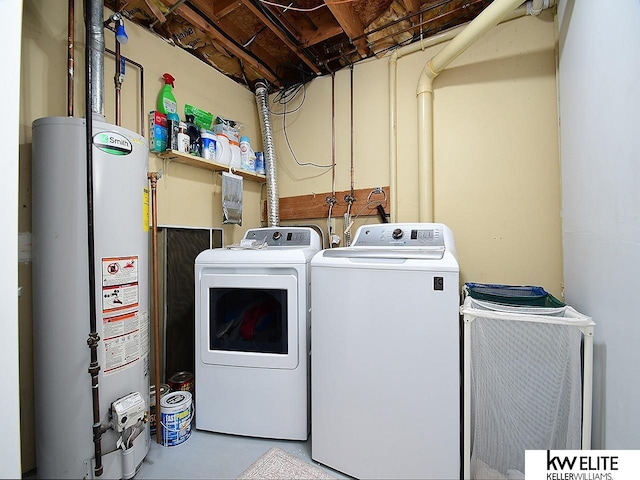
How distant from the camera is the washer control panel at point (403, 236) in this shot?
1441mm

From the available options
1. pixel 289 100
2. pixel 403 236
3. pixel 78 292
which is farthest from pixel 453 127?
pixel 78 292

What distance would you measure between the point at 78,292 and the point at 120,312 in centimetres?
17

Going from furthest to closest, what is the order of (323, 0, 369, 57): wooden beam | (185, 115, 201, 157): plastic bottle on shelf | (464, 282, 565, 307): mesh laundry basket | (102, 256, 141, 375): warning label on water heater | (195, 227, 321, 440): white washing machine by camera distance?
(185, 115, 201, 157): plastic bottle on shelf < (323, 0, 369, 57): wooden beam < (195, 227, 321, 440): white washing machine < (464, 282, 565, 307): mesh laundry basket < (102, 256, 141, 375): warning label on water heater

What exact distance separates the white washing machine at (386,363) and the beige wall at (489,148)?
2.52 ft

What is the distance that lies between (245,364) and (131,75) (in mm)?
1808

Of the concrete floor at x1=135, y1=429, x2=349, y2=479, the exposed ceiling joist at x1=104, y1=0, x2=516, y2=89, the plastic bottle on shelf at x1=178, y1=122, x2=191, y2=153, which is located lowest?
the concrete floor at x1=135, y1=429, x2=349, y2=479

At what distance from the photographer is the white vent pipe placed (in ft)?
4.80

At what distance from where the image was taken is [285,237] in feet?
5.81

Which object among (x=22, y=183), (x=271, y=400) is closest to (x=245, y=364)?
(x=271, y=400)

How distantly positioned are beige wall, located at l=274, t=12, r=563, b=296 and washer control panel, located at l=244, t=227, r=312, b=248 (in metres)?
0.63

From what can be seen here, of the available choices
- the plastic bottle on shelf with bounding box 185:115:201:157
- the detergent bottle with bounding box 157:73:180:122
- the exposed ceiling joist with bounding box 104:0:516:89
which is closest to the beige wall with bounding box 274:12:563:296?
the exposed ceiling joist with bounding box 104:0:516:89

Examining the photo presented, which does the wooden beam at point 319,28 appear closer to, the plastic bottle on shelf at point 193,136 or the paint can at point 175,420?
the plastic bottle on shelf at point 193,136

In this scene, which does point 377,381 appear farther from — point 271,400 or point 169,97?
point 169,97

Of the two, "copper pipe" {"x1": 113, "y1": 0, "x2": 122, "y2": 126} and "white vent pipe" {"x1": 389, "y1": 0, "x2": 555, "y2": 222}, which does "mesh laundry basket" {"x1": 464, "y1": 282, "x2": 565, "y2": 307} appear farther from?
"copper pipe" {"x1": 113, "y1": 0, "x2": 122, "y2": 126}
